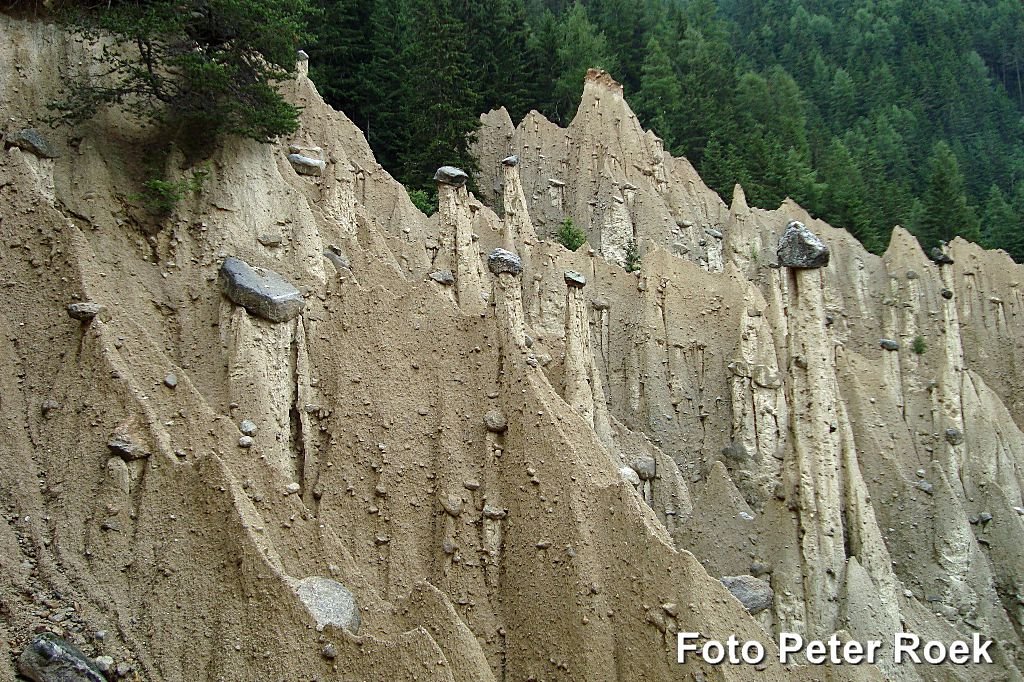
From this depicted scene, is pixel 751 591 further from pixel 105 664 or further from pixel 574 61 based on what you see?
pixel 574 61

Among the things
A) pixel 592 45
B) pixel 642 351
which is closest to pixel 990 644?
pixel 642 351

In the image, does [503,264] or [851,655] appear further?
[503,264]

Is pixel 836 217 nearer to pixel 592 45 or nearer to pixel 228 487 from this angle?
pixel 592 45

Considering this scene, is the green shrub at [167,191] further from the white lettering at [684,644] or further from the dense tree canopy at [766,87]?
the dense tree canopy at [766,87]

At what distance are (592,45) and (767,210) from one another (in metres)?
11.6

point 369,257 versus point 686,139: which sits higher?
point 686,139

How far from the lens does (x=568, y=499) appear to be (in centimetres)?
966

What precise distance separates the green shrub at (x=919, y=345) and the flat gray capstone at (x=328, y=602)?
74.4 ft

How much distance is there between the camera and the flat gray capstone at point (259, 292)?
33.0 feet

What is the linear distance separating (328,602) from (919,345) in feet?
78.1

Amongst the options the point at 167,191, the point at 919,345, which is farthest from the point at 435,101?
the point at 919,345

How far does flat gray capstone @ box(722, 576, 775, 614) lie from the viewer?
40.3 ft

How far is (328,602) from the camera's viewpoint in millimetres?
8266

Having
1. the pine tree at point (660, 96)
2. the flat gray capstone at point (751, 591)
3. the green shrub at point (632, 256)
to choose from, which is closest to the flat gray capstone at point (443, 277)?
the flat gray capstone at point (751, 591)
